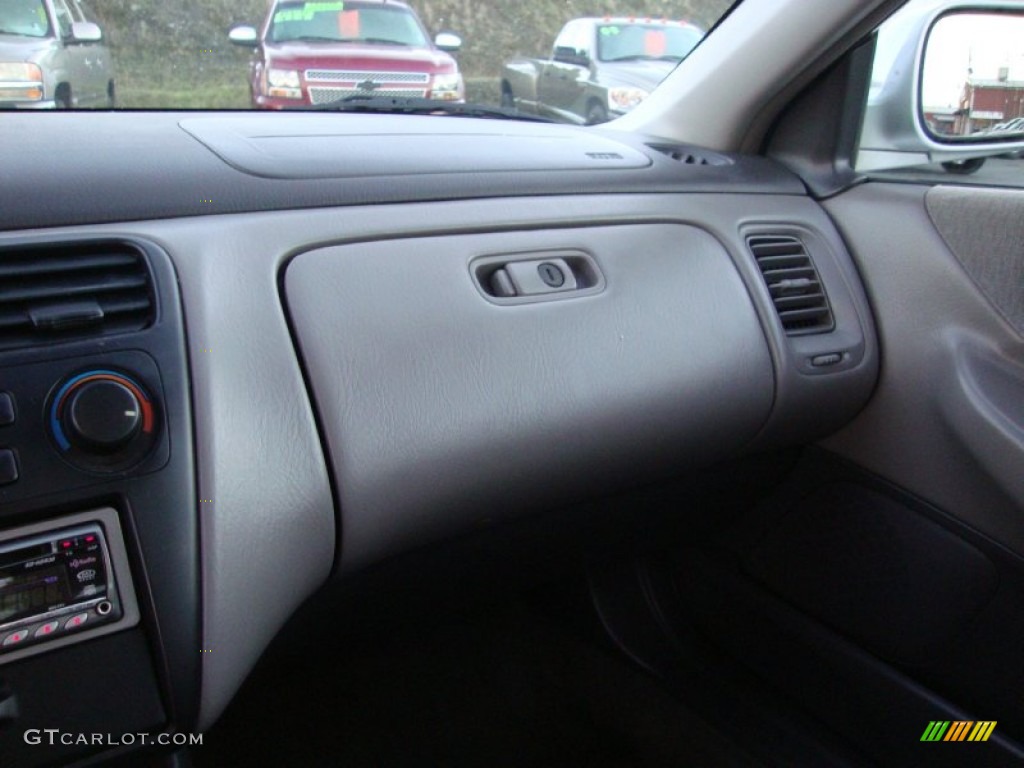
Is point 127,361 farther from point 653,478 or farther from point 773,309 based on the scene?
point 773,309

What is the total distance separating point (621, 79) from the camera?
8.82ft

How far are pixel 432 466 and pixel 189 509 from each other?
1.13 feet

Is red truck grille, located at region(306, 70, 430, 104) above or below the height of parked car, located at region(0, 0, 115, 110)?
below

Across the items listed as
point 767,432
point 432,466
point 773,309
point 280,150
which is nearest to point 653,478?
point 767,432

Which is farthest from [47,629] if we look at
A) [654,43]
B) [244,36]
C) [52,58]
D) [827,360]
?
[654,43]

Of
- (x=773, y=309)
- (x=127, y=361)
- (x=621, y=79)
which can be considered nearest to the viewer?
(x=127, y=361)

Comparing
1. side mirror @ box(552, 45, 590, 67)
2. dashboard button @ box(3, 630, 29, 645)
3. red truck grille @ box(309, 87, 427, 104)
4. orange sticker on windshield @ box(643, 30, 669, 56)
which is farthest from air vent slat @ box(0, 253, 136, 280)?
side mirror @ box(552, 45, 590, 67)

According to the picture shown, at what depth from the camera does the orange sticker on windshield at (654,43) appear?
2533mm

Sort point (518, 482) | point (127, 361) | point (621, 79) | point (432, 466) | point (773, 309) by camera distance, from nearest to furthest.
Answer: point (127, 361)
point (432, 466)
point (518, 482)
point (773, 309)
point (621, 79)

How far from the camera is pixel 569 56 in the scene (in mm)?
3029

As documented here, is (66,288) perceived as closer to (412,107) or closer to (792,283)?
(412,107)

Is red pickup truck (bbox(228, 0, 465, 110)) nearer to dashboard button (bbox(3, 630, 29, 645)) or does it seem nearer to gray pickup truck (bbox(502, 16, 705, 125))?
gray pickup truck (bbox(502, 16, 705, 125))

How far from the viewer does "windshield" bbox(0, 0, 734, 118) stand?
179 cm

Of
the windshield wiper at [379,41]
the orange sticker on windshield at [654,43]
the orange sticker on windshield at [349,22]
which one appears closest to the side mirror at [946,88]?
the orange sticker on windshield at [654,43]
